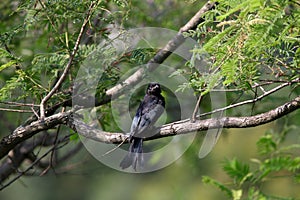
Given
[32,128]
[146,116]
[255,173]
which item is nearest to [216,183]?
[255,173]

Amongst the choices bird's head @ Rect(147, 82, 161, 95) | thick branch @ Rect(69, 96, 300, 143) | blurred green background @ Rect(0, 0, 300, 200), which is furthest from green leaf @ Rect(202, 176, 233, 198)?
thick branch @ Rect(69, 96, 300, 143)

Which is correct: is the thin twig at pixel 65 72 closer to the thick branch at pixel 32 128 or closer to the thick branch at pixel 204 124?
the thick branch at pixel 32 128

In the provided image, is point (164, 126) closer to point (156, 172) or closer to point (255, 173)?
point (255, 173)

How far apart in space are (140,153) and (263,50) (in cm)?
154

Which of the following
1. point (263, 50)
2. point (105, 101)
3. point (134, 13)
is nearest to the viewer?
point (263, 50)

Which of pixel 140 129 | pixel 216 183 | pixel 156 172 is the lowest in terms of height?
pixel 216 183

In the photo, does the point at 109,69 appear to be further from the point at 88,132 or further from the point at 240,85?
the point at 240,85

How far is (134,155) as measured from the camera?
4.10m

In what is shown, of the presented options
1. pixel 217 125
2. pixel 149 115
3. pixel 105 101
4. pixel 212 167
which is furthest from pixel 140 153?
pixel 212 167

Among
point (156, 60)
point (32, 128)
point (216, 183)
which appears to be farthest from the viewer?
point (156, 60)

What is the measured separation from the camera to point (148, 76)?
4.62 m

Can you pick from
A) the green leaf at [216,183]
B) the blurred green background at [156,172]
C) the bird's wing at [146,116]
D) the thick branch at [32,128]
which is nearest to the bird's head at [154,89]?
the bird's wing at [146,116]

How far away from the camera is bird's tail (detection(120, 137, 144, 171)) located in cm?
411

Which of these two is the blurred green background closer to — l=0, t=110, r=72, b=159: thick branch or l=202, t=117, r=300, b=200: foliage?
l=202, t=117, r=300, b=200: foliage
